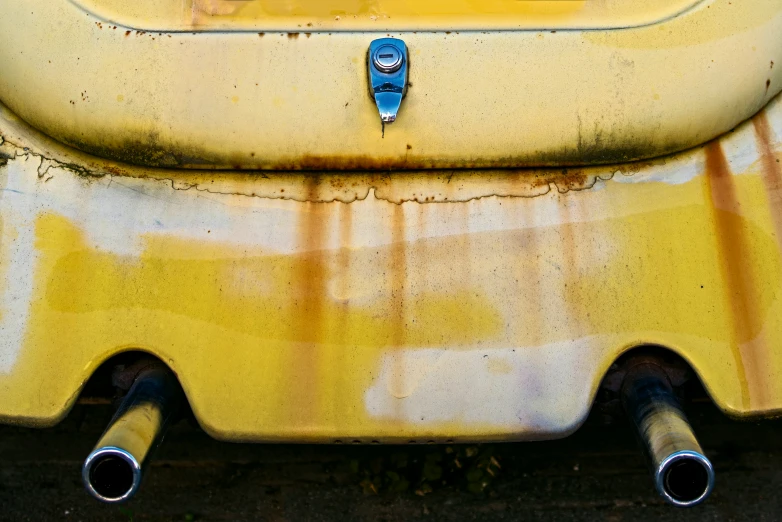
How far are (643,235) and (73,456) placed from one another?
6.65ft

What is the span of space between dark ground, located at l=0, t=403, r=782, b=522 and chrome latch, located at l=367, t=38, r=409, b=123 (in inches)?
47.7

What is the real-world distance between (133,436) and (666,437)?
45.9 inches

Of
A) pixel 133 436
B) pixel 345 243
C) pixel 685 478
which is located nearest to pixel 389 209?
pixel 345 243

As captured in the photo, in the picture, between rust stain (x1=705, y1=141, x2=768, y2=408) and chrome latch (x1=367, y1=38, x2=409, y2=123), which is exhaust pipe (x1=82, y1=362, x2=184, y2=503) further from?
rust stain (x1=705, y1=141, x2=768, y2=408)

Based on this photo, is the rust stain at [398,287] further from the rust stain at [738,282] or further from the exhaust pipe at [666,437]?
the rust stain at [738,282]

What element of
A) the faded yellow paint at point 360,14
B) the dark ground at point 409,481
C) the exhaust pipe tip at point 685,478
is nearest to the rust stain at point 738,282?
the exhaust pipe tip at point 685,478

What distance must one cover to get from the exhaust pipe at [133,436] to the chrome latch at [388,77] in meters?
0.86

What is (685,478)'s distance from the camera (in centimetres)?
162

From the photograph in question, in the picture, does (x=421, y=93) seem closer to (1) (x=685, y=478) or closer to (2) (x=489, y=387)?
(2) (x=489, y=387)

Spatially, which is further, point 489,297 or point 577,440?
point 577,440

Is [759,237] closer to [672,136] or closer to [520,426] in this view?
[672,136]

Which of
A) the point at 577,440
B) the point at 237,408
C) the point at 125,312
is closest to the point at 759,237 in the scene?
the point at 577,440

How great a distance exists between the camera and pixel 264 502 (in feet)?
8.18

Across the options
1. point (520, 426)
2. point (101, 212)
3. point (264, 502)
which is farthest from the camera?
point (264, 502)
